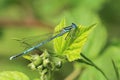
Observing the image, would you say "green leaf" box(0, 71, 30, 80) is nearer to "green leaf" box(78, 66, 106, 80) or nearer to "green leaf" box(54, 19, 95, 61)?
"green leaf" box(54, 19, 95, 61)

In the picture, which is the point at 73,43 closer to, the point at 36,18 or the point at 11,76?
the point at 11,76

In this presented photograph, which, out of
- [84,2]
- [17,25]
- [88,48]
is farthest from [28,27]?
[88,48]

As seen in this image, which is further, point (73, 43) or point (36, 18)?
point (36, 18)

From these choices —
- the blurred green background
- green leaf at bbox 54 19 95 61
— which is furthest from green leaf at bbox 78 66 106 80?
the blurred green background

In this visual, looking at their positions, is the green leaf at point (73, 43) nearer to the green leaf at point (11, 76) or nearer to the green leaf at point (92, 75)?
the green leaf at point (11, 76)

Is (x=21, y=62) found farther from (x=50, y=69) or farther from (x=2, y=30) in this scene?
(x=50, y=69)

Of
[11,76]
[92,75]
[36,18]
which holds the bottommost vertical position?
[11,76]

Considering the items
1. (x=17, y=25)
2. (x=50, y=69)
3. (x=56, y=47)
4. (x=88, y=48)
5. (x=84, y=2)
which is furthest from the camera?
(x=17, y=25)

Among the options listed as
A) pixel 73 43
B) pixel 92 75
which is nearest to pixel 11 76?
pixel 73 43
